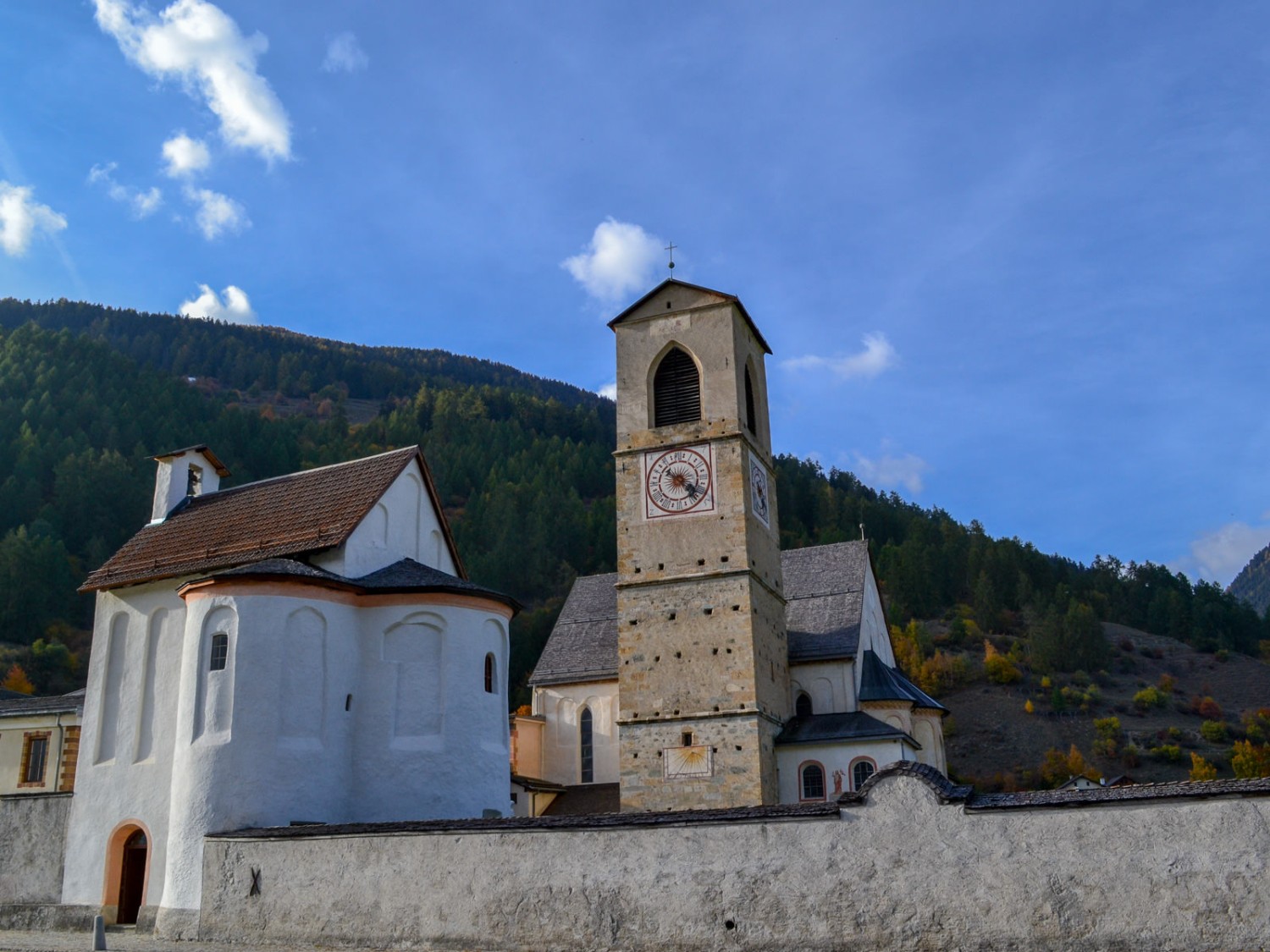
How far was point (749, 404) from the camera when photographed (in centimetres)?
3788

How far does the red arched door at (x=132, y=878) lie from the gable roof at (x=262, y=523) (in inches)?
227

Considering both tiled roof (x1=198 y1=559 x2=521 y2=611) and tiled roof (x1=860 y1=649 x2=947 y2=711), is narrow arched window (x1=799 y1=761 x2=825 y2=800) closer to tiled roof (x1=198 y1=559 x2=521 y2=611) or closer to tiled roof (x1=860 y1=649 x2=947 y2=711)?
tiled roof (x1=860 y1=649 x2=947 y2=711)

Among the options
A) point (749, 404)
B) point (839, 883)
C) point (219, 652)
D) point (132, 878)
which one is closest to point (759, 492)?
point (749, 404)

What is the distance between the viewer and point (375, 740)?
→ 23.7m

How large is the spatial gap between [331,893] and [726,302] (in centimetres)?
2376

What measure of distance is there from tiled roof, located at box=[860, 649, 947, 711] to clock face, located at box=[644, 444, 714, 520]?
8.61m

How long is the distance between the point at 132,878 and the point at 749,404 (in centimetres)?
2255

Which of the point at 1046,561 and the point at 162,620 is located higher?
the point at 1046,561

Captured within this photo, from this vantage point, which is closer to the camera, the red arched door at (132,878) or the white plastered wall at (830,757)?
the red arched door at (132,878)

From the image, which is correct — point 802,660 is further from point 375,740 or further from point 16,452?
point 16,452

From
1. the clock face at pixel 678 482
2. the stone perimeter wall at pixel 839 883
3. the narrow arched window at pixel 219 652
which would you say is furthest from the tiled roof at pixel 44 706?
the stone perimeter wall at pixel 839 883

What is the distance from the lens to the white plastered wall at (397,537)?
25.0 meters

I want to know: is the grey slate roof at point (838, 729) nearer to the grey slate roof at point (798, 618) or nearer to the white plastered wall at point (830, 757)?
the white plastered wall at point (830, 757)

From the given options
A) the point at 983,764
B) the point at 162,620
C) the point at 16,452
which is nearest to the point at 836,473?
the point at 983,764
